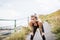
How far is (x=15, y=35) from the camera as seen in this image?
11.6ft

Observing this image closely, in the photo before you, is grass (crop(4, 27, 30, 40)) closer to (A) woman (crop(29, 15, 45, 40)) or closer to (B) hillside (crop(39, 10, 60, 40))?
(A) woman (crop(29, 15, 45, 40))

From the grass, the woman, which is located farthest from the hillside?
the grass

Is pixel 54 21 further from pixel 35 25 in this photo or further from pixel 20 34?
pixel 20 34

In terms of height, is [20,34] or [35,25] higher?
[35,25]

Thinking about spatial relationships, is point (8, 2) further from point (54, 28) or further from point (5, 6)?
point (54, 28)

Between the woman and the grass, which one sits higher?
the woman

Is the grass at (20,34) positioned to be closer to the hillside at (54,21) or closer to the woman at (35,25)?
the woman at (35,25)

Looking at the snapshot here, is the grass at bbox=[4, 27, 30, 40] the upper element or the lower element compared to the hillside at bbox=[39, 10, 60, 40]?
lower

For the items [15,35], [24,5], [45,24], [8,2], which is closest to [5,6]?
[8,2]

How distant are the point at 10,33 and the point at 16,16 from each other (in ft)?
1.20

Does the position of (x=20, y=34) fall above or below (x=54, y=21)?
below

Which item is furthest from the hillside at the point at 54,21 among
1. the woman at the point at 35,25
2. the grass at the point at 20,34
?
the grass at the point at 20,34

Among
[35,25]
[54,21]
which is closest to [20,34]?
[35,25]

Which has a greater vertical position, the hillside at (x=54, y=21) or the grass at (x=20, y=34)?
the hillside at (x=54, y=21)
